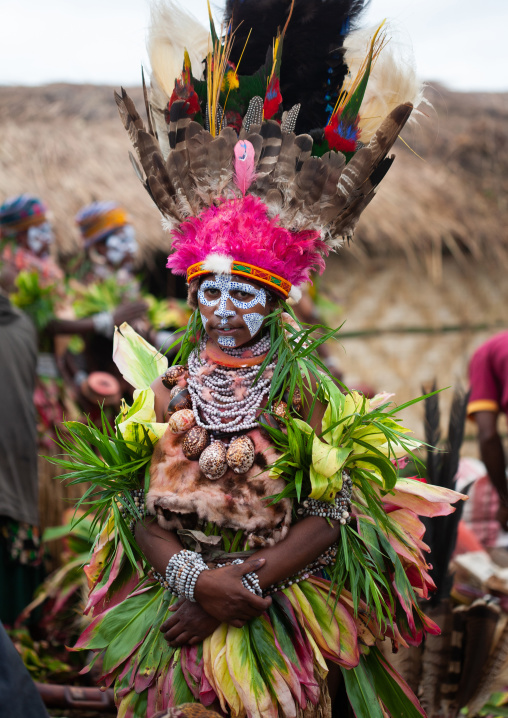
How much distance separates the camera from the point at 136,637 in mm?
2227

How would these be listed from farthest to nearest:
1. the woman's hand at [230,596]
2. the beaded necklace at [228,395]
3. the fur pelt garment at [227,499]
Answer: the beaded necklace at [228,395]
the fur pelt garment at [227,499]
the woman's hand at [230,596]

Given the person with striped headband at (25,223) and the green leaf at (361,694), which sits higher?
the person with striped headband at (25,223)

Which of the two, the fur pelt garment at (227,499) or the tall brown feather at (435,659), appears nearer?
the fur pelt garment at (227,499)

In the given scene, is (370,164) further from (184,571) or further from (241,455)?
(184,571)

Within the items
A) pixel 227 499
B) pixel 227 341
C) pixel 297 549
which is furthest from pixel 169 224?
pixel 297 549

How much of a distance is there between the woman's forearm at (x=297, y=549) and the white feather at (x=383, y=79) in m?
1.37

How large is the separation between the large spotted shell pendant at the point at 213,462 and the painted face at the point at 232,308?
376mm

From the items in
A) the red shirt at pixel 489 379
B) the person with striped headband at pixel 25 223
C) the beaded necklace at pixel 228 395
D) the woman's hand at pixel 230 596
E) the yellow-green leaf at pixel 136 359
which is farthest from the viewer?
the person with striped headband at pixel 25 223

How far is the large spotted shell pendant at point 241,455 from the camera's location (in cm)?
217

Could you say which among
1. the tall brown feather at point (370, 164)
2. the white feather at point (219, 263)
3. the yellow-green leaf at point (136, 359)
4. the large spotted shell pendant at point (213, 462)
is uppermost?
the tall brown feather at point (370, 164)

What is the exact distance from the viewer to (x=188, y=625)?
212cm

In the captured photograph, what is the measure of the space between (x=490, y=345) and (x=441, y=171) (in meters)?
6.36

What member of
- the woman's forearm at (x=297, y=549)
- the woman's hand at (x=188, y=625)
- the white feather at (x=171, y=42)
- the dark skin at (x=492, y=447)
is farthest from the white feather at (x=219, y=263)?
the dark skin at (x=492, y=447)

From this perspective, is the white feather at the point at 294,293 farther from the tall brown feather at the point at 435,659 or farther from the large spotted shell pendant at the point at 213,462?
the tall brown feather at the point at 435,659
